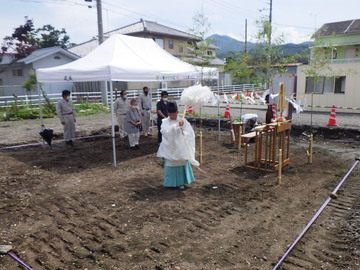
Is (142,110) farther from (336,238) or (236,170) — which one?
(336,238)

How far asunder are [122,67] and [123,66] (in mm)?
92

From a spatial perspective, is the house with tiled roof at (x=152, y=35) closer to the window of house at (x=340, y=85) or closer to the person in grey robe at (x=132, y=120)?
the window of house at (x=340, y=85)

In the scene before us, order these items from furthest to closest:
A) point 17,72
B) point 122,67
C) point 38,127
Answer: point 17,72
point 38,127
point 122,67

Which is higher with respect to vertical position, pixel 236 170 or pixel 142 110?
pixel 142 110

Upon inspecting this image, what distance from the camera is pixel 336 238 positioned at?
3.92m

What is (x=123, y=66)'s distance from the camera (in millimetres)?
7098

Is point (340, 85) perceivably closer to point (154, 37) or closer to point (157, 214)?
point (157, 214)

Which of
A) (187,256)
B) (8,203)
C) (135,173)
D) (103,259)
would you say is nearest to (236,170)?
(135,173)

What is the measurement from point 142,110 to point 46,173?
4.55 meters

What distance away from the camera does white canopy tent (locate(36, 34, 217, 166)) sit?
6914 mm

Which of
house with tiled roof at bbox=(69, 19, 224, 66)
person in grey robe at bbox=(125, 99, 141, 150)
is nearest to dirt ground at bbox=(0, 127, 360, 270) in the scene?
person in grey robe at bbox=(125, 99, 141, 150)

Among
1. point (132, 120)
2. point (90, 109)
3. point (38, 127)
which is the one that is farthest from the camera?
point (90, 109)

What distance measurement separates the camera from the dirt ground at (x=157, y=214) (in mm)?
3480

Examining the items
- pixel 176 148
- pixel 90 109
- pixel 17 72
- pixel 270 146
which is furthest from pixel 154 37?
pixel 176 148
